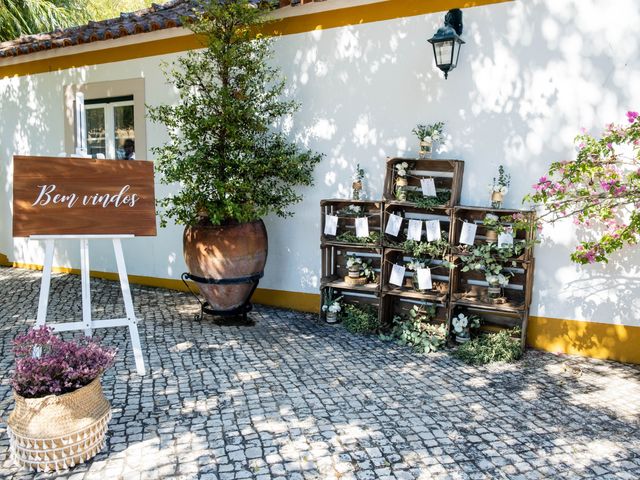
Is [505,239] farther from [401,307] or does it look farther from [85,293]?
[85,293]

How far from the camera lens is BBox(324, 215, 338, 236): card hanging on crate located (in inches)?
227

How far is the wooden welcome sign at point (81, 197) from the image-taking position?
4.00 meters

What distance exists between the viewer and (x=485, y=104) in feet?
16.9

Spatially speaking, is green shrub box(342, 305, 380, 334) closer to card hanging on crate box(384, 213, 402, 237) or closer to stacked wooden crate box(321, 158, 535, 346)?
stacked wooden crate box(321, 158, 535, 346)

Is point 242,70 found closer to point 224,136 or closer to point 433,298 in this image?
point 224,136

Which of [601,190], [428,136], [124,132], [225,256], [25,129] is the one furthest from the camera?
A: [25,129]

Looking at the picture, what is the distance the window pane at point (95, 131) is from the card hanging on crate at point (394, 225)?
4641 millimetres

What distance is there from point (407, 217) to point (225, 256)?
1912mm

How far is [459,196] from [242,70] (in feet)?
9.14

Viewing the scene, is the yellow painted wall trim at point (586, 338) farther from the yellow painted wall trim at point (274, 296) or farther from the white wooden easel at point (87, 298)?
the white wooden easel at point (87, 298)

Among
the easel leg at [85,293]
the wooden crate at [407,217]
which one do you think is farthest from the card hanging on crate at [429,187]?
the easel leg at [85,293]

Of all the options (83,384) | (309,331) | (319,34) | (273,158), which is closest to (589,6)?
(319,34)

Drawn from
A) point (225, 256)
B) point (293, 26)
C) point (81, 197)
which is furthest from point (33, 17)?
point (81, 197)

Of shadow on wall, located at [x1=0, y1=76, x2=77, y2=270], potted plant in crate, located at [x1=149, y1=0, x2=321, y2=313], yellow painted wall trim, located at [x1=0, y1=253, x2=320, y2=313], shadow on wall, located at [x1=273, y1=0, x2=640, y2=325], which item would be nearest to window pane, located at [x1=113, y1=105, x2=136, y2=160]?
shadow on wall, located at [x1=0, y1=76, x2=77, y2=270]
